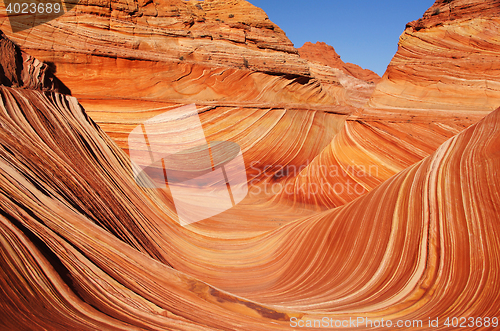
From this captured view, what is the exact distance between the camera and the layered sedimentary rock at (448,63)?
5602 mm

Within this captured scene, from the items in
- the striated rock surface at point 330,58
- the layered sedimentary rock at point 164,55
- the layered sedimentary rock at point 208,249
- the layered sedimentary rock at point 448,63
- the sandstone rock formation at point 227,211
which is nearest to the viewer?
the layered sedimentary rock at point 208,249

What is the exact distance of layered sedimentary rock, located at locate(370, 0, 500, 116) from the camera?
560 cm

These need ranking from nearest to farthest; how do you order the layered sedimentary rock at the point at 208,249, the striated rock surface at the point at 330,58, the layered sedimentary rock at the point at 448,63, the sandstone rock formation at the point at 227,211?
the layered sedimentary rock at the point at 208,249
the sandstone rock formation at the point at 227,211
the layered sedimentary rock at the point at 448,63
the striated rock surface at the point at 330,58

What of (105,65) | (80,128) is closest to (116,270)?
(80,128)

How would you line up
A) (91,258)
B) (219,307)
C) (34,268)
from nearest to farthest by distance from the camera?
(34,268), (91,258), (219,307)

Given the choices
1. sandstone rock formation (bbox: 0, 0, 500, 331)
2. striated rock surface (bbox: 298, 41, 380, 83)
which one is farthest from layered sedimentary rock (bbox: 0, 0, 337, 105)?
striated rock surface (bbox: 298, 41, 380, 83)

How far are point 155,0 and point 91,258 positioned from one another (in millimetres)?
8101

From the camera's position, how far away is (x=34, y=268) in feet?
4.32

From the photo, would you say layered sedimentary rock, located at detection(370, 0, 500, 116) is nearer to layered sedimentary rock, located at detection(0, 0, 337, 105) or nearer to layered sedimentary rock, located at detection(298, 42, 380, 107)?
layered sedimentary rock, located at detection(0, 0, 337, 105)

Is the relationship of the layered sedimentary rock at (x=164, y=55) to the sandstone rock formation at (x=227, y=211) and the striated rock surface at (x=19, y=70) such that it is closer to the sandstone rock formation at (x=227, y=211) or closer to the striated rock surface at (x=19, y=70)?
the sandstone rock formation at (x=227, y=211)

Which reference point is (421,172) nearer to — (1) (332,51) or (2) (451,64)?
(2) (451,64)

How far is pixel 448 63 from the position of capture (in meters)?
5.91

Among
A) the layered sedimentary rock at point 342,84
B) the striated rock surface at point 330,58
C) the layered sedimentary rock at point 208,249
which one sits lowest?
the layered sedimentary rock at point 208,249

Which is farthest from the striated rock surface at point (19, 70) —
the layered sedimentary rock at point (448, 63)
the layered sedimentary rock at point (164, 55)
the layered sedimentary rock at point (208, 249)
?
the layered sedimentary rock at point (448, 63)
